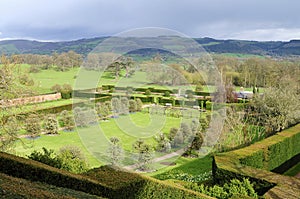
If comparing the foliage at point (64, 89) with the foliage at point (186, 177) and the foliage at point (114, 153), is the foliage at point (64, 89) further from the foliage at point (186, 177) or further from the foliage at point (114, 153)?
the foliage at point (186, 177)

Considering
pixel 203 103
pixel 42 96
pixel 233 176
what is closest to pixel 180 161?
pixel 233 176

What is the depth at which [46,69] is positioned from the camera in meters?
33.0

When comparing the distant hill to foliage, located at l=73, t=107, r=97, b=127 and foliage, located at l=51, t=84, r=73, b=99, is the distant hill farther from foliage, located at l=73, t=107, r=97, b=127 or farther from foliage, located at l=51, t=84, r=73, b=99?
foliage, located at l=73, t=107, r=97, b=127

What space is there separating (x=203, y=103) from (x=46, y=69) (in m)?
18.5

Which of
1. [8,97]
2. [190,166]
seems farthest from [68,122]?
[190,166]

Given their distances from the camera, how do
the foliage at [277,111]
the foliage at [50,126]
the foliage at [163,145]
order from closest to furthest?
1. the foliage at [163,145]
2. the foliage at [277,111]
3. the foliage at [50,126]

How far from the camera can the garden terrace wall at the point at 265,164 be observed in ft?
21.8

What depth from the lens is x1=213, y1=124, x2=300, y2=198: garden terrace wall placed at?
6641 millimetres

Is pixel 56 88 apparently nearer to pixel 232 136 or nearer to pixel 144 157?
pixel 232 136

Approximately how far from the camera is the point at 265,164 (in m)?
10.3

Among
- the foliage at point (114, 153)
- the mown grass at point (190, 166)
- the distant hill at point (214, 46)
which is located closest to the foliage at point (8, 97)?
the foliage at point (114, 153)

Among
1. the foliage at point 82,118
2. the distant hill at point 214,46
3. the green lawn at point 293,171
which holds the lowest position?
the green lawn at point 293,171

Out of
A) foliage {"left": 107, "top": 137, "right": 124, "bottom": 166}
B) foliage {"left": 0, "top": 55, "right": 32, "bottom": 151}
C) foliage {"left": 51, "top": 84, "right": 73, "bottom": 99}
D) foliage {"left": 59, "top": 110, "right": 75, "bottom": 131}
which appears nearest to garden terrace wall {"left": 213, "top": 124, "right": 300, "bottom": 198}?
foliage {"left": 107, "top": 137, "right": 124, "bottom": 166}

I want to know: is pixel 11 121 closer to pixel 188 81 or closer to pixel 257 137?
pixel 257 137
